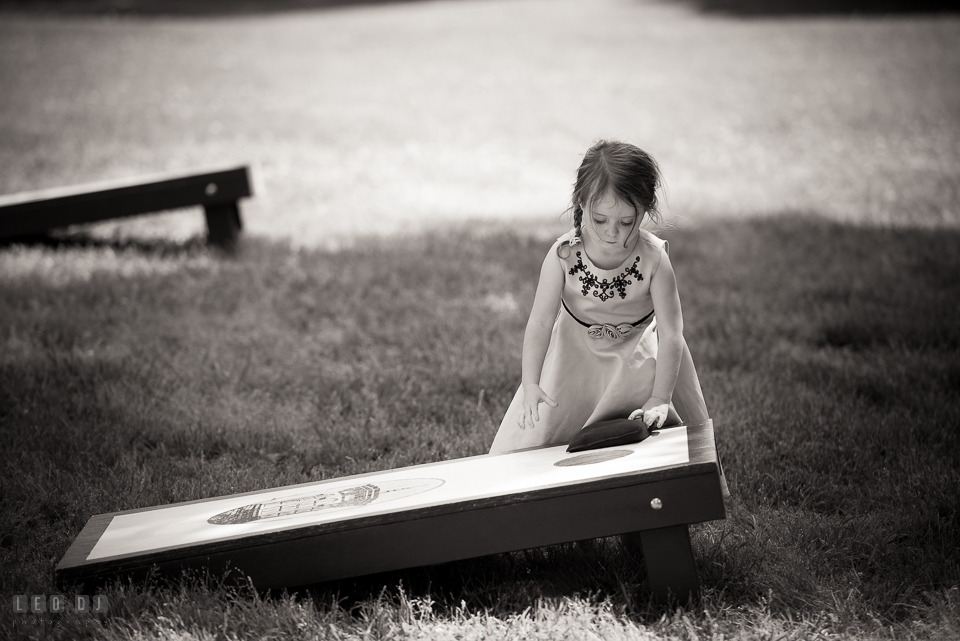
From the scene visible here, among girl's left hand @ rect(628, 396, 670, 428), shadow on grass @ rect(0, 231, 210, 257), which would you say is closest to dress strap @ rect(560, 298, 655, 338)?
girl's left hand @ rect(628, 396, 670, 428)

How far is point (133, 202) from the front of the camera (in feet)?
21.9

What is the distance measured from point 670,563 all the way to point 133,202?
5.22 m

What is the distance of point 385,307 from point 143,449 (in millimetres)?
2028

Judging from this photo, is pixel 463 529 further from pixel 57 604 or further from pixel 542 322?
pixel 57 604

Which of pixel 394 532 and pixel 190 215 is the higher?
pixel 190 215

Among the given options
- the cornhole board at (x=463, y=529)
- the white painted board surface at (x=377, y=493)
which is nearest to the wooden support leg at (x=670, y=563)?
the cornhole board at (x=463, y=529)

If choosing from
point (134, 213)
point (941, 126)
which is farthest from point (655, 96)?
point (134, 213)

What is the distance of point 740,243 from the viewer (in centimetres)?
691

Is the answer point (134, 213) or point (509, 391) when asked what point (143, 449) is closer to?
point (509, 391)

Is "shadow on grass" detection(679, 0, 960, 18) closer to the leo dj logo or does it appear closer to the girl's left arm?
the girl's left arm

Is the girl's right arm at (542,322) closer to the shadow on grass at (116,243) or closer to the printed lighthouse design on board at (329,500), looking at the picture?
the printed lighthouse design on board at (329,500)

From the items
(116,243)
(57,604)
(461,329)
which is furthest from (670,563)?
(116,243)

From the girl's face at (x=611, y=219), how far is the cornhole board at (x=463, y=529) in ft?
2.44

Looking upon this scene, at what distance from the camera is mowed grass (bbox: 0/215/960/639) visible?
2803 millimetres
